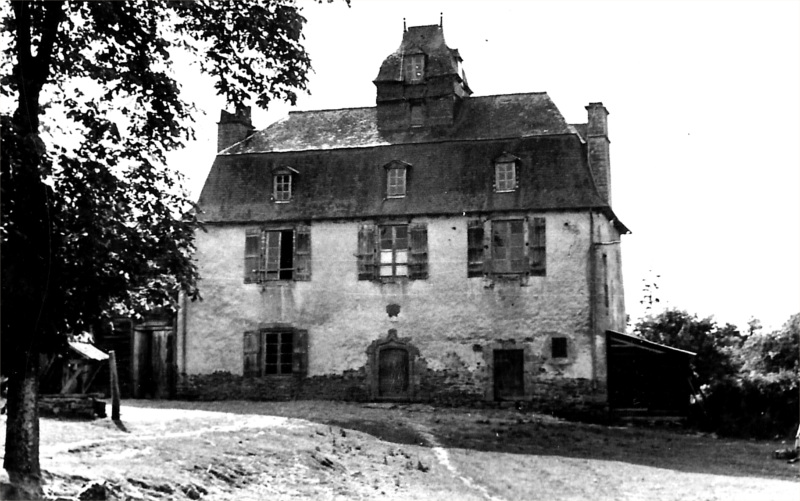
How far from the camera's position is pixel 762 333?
104 ft

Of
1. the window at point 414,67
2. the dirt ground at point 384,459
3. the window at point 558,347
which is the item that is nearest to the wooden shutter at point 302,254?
the dirt ground at point 384,459

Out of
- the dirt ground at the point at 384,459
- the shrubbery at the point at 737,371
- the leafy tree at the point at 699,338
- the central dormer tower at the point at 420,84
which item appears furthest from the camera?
the central dormer tower at the point at 420,84

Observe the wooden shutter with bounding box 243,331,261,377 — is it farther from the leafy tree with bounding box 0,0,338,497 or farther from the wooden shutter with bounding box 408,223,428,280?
the leafy tree with bounding box 0,0,338,497

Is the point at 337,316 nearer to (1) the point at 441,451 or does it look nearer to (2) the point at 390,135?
(2) the point at 390,135

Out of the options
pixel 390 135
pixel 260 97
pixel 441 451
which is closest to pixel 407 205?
pixel 390 135

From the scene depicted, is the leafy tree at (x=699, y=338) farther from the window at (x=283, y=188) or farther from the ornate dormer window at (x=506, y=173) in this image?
the window at (x=283, y=188)

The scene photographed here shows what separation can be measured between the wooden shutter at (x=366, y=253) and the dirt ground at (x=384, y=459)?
17.7ft

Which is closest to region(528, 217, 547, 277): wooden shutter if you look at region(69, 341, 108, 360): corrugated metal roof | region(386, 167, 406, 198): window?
region(386, 167, 406, 198): window

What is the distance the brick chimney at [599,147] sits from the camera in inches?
1203

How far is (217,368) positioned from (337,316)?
3.92 m

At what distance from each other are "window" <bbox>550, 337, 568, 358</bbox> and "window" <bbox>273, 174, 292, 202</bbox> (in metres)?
8.80

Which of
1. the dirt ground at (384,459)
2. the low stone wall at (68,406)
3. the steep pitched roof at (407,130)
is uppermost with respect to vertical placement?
the steep pitched roof at (407,130)

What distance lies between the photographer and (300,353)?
101ft

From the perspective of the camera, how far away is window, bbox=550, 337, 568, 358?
29031mm
